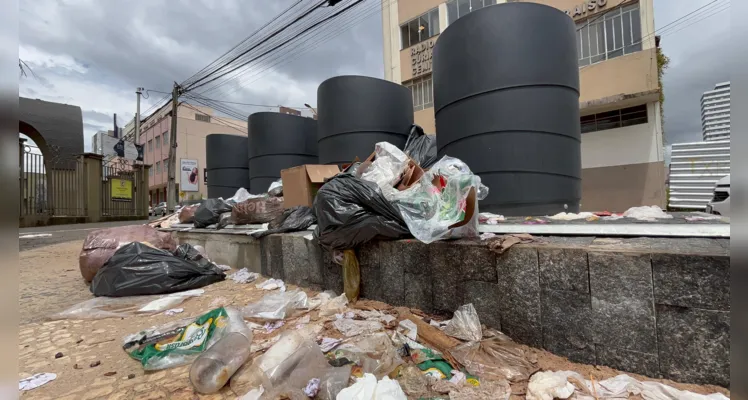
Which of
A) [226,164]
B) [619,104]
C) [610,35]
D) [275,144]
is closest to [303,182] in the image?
[275,144]

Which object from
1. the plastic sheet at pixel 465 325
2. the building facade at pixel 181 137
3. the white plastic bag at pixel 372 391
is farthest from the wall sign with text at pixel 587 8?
the building facade at pixel 181 137

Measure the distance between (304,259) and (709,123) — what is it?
2.93 m

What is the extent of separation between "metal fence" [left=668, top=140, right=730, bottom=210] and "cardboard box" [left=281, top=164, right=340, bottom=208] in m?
5.94

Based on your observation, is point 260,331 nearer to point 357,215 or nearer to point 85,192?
point 357,215

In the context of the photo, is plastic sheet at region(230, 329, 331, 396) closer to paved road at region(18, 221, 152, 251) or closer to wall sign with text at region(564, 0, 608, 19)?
paved road at region(18, 221, 152, 251)

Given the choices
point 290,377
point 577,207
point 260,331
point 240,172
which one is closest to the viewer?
point 290,377

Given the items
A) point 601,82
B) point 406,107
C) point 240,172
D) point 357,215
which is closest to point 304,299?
point 357,215

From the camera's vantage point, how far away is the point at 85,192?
10117mm

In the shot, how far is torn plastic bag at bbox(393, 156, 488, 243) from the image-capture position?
201cm

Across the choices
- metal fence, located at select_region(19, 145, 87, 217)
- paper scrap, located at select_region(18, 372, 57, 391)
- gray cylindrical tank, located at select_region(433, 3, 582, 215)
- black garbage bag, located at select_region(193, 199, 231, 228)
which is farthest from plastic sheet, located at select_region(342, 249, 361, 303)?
metal fence, located at select_region(19, 145, 87, 217)

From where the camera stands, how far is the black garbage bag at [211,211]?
5.26 meters

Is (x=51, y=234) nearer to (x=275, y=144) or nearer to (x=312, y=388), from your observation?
(x=275, y=144)

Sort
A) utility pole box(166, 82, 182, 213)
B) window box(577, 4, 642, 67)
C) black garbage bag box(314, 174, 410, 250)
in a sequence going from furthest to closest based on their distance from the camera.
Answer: utility pole box(166, 82, 182, 213)
window box(577, 4, 642, 67)
black garbage bag box(314, 174, 410, 250)

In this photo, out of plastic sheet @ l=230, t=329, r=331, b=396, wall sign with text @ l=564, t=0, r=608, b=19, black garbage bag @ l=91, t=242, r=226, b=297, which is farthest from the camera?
wall sign with text @ l=564, t=0, r=608, b=19
